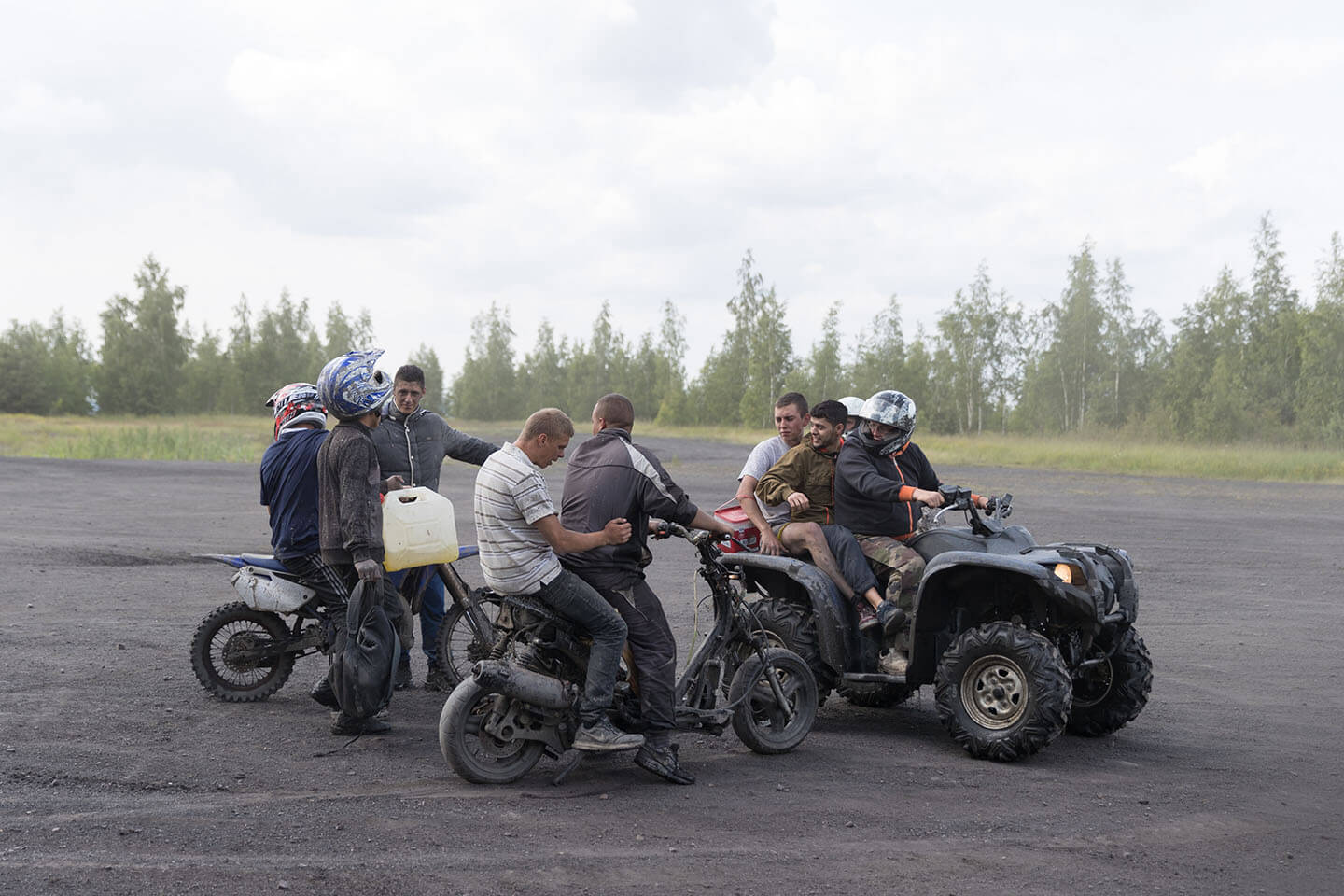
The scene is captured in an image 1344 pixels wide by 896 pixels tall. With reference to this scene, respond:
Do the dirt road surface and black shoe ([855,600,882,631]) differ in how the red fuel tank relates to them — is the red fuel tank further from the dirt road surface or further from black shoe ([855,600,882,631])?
the dirt road surface

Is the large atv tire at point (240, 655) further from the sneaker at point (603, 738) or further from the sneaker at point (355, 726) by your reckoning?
the sneaker at point (603, 738)

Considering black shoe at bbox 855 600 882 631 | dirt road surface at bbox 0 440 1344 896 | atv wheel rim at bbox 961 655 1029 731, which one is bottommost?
dirt road surface at bbox 0 440 1344 896

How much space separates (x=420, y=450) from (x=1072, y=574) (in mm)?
4455

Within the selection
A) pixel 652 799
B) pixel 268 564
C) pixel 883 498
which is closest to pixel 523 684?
pixel 652 799

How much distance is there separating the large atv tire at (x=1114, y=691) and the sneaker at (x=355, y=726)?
420cm

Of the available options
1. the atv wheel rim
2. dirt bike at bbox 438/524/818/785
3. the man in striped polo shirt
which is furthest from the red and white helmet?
the atv wheel rim

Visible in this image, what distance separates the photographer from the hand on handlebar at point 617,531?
5.83 metres

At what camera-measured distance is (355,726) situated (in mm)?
6914

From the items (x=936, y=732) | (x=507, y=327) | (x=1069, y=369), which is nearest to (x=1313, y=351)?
(x=1069, y=369)

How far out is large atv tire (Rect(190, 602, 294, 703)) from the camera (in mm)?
7605

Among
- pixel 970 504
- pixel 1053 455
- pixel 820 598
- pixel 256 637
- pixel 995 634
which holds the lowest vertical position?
pixel 256 637

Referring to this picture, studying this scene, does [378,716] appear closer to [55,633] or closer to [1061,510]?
[55,633]

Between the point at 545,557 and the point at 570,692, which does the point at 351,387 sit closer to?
the point at 545,557

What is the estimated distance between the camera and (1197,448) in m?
49.8
